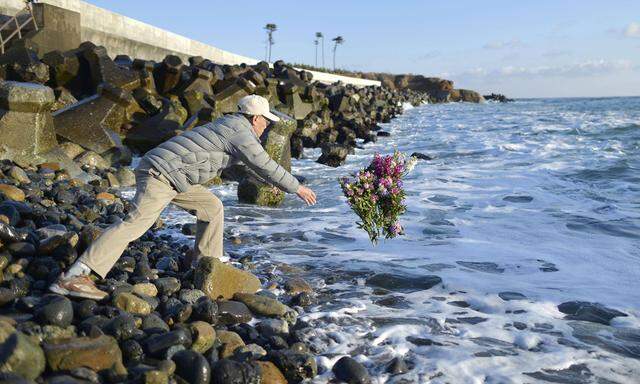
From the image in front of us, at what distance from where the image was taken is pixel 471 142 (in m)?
18.6

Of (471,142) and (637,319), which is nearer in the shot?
(637,319)

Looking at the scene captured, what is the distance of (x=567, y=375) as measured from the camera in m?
3.34

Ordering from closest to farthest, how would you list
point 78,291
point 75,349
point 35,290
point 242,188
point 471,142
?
point 75,349 < point 78,291 < point 35,290 < point 242,188 < point 471,142

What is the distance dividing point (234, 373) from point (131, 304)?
101cm

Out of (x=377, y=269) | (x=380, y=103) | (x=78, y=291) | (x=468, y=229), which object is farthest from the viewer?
(x=380, y=103)

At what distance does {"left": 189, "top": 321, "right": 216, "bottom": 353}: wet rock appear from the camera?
3.21 metres

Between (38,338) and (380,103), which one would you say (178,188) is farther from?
(380,103)

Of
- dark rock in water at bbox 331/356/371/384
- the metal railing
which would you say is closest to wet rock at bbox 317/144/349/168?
the metal railing

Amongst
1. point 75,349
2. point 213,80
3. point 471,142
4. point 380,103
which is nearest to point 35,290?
point 75,349

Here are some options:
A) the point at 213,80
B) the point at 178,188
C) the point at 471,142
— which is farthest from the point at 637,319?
the point at 471,142

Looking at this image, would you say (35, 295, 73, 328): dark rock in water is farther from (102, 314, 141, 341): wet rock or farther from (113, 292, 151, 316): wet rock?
(113, 292, 151, 316): wet rock

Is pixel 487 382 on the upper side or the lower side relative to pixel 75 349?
lower

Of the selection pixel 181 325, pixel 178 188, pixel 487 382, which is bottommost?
pixel 487 382

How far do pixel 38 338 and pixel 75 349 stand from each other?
0.35m
